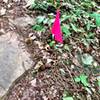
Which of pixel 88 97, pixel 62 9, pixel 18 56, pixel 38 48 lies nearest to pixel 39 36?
pixel 38 48

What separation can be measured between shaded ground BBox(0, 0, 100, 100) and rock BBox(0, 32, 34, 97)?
6cm

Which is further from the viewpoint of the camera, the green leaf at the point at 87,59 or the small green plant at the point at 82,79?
the green leaf at the point at 87,59

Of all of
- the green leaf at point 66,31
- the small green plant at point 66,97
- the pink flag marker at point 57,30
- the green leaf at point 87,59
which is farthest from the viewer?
the green leaf at point 66,31

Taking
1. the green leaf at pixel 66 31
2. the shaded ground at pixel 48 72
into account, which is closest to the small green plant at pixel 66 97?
the shaded ground at pixel 48 72

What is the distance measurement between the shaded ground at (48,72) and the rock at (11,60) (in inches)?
2.5

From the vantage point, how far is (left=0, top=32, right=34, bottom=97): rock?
112 inches

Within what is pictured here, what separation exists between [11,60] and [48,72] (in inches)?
17.7

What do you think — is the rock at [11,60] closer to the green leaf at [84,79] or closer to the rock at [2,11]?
the rock at [2,11]

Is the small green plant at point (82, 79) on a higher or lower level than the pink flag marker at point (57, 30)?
lower

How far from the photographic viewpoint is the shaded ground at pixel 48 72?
2.84 meters

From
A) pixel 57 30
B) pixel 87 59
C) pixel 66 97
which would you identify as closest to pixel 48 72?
pixel 66 97

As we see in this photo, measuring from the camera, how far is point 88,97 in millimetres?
2969

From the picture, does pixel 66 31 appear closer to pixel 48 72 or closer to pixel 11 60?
pixel 48 72

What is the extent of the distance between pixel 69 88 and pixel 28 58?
1.95 ft
